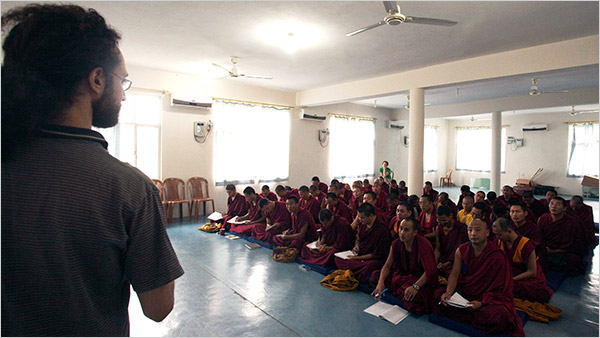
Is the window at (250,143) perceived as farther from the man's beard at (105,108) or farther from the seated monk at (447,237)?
the man's beard at (105,108)

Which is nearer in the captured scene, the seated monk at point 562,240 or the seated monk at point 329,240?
the seated monk at point 562,240

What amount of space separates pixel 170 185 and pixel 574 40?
8.21 meters

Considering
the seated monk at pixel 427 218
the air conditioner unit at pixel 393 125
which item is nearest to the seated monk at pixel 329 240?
the seated monk at pixel 427 218

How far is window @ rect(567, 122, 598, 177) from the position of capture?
1288 centimetres

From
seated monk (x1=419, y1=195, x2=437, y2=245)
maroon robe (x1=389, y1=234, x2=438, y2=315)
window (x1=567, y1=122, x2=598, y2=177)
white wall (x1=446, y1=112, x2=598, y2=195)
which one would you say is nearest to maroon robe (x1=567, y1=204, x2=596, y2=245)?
seated monk (x1=419, y1=195, x2=437, y2=245)

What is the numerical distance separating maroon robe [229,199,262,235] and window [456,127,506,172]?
43.6 feet

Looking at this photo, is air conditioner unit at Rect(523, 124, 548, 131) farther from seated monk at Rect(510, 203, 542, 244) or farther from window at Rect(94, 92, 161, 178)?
window at Rect(94, 92, 161, 178)

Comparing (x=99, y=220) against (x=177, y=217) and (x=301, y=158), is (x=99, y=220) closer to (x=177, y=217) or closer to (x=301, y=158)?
(x=177, y=217)

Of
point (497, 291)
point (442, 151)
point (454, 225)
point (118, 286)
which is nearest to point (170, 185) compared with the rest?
point (454, 225)

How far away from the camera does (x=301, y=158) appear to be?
417 inches

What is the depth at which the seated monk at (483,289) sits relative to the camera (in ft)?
9.78

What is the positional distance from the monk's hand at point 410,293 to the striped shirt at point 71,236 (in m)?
3.10

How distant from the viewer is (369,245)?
4.48 meters

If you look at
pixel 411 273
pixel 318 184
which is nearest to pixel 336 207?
pixel 411 273
